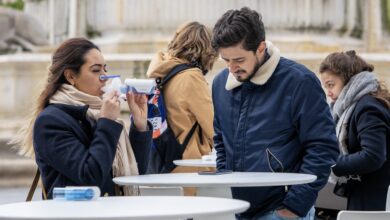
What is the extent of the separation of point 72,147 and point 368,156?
75.1 inches

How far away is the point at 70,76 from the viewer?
5.34 metres

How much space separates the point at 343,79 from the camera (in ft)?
22.4

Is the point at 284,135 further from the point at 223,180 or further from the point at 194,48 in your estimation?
the point at 194,48

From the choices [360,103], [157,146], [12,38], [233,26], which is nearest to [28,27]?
[12,38]

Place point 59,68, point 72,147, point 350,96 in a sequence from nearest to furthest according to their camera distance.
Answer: point 72,147
point 59,68
point 350,96

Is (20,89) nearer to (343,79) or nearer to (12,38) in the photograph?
(12,38)

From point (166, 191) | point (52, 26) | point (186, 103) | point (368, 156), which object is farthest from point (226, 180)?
point (52, 26)

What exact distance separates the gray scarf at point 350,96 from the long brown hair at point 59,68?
5.84ft

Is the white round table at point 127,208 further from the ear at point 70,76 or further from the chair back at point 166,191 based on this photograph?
the chair back at point 166,191

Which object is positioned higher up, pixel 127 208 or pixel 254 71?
pixel 254 71

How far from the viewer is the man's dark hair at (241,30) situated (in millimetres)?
5180

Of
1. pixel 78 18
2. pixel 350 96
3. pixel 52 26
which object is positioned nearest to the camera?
pixel 350 96

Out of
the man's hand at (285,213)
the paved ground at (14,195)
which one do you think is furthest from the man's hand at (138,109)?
the paved ground at (14,195)

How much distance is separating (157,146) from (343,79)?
1243 millimetres
